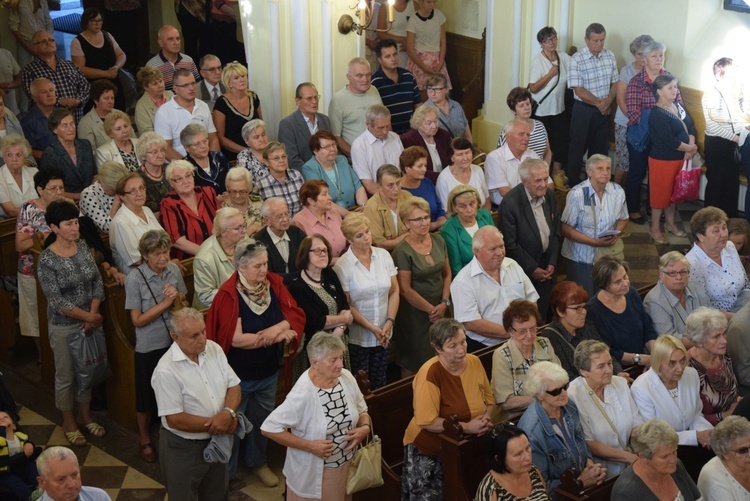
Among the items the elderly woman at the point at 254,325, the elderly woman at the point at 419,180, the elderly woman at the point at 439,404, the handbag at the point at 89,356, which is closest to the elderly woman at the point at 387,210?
the elderly woman at the point at 419,180

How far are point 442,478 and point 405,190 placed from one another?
8.73 ft

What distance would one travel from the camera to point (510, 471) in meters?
4.80

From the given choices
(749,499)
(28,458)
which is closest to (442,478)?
(749,499)

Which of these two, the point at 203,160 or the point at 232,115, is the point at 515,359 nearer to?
the point at 203,160

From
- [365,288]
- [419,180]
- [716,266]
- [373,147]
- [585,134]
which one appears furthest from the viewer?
[585,134]

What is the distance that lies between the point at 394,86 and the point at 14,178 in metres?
3.30

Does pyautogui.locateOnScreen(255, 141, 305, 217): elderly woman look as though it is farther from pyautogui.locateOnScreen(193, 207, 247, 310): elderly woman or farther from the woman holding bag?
the woman holding bag

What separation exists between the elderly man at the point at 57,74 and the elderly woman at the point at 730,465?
246 inches

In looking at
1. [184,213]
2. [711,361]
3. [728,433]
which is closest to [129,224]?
[184,213]

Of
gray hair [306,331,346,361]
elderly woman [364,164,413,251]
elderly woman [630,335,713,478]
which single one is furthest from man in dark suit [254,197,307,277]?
elderly woman [630,335,713,478]

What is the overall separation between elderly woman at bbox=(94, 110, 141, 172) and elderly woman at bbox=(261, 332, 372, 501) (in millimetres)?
3184

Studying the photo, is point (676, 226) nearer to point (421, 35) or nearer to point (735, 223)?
point (735, 223)

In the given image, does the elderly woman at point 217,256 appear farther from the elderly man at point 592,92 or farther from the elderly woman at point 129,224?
the elderly man at point 592,92

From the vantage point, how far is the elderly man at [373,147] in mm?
8023
